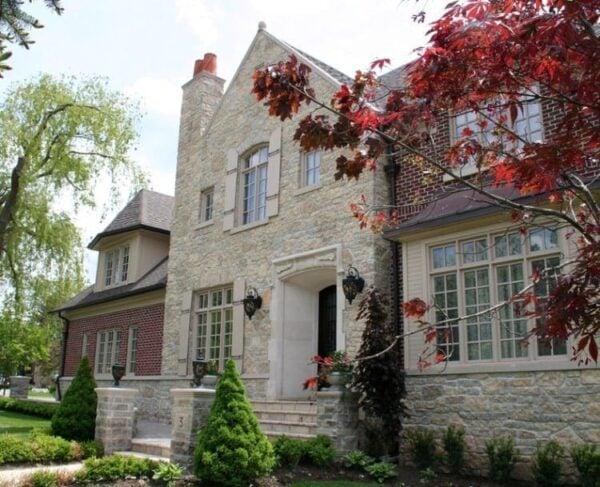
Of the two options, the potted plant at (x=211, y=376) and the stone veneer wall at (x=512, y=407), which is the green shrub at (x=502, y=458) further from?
the potted plant at (x=211, y=376)

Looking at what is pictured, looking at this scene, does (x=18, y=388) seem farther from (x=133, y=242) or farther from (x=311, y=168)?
(x=311, y=168)

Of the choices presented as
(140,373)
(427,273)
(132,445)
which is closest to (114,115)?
(140,373)

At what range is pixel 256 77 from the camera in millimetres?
4703

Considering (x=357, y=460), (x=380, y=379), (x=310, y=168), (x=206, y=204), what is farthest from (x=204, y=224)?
(x=357, y=460)

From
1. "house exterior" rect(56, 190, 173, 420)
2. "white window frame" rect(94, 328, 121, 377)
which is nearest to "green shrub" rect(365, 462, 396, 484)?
"house exterior" rect(56, 190, 173, 420)

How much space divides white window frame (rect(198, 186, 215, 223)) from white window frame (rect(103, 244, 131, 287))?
4.54m

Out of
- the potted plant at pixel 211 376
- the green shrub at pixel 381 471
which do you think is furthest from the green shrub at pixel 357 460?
the potted plant at pixel 211 376

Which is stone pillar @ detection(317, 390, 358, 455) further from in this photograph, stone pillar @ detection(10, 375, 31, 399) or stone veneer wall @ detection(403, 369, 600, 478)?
stone pillar @ detection(10, 375, 31, 399)

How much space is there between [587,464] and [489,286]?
2796 millimetres

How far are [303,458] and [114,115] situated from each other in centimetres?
1240

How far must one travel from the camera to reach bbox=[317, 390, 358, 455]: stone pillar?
31.3 ft

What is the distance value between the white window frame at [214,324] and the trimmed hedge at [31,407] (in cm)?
444

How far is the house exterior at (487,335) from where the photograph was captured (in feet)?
27.4

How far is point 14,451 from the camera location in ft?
30.6
